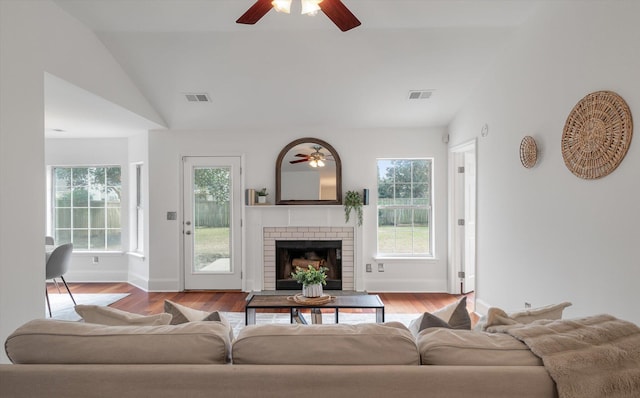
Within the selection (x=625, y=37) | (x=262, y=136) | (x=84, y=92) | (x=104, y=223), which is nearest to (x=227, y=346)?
(x=625, y=37)

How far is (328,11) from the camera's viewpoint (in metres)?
1.99

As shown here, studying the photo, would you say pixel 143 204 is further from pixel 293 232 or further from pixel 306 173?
pixel 306 173

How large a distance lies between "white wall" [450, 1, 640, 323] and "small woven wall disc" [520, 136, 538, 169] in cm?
5

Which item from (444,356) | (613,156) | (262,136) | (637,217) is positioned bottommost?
(444,356)

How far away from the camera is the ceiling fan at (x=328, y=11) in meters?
1.89

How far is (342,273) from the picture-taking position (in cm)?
497

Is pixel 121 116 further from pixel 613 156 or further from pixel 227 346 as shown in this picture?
pixel 613 156

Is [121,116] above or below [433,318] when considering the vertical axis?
above

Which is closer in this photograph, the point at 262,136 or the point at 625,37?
the point at 625,37

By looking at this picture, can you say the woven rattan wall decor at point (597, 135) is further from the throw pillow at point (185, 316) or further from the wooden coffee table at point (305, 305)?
the throw pillow at point (185, 316)

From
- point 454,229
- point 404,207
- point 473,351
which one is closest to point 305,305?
point 473,351

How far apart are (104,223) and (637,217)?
6.34 m

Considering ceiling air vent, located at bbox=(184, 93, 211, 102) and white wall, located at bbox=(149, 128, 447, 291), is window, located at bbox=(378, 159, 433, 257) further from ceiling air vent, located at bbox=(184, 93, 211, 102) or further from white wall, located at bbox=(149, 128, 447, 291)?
ceiling air vent, located at bbox=(184, 93, 211, 102)

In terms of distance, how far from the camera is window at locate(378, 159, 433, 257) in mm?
5105
